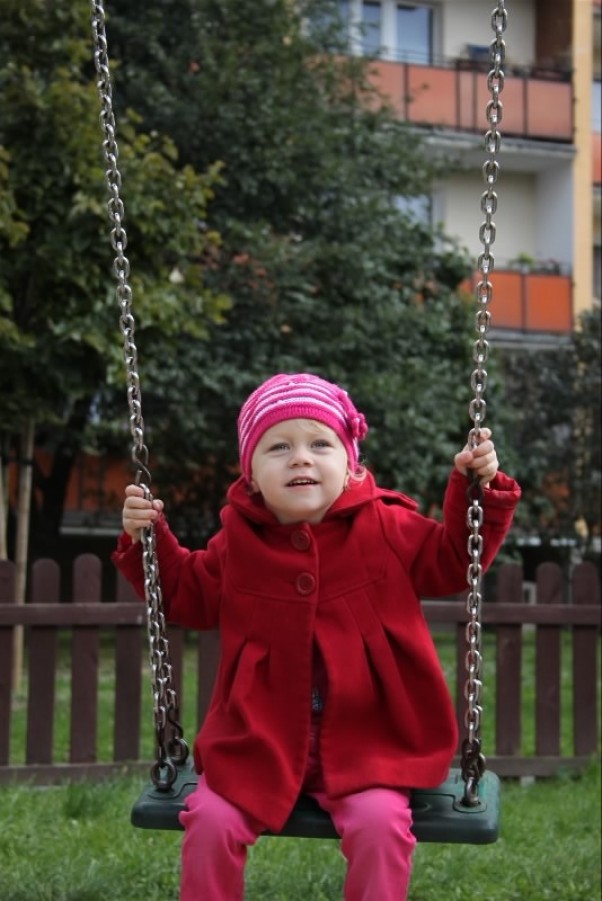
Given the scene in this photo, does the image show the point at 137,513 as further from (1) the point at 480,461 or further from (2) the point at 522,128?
(2) the point at 522,128

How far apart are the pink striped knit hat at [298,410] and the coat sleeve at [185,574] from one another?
9.6 inches

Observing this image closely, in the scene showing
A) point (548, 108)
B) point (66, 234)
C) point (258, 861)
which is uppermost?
point (548, 108)

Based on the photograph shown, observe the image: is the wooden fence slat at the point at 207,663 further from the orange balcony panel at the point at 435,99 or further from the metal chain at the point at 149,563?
the orange balcony panel at the point at 435,99

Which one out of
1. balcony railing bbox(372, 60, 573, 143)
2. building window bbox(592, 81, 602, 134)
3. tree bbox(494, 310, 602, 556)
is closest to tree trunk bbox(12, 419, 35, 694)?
tree bbox(494, 310, 602, 556)

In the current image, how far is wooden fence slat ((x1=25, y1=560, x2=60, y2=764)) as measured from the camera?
5891mm

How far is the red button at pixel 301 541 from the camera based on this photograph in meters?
2.84

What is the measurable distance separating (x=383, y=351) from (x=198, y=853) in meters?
10.1

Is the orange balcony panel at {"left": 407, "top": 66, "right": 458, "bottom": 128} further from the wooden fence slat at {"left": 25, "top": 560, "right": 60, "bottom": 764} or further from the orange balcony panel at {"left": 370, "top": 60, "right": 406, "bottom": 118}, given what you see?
the wooden fence slat at {"left": 25, "top": 560, "right": 60, "bottom": 764}

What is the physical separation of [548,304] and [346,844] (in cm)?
1714

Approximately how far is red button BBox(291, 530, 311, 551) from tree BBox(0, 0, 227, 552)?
4918 millimetres

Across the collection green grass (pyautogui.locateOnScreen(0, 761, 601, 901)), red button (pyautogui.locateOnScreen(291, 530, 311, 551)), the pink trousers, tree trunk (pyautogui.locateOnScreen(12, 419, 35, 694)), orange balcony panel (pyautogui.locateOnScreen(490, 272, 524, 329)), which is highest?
orange balcony panel (pyautogui.locateOnScreen(490, 272, 524, 329))

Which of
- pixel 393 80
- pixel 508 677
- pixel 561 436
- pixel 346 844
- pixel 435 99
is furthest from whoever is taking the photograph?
pixel 435 99

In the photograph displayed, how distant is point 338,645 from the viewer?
2.78 metres


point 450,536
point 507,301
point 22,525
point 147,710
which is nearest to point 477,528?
point 450,536
